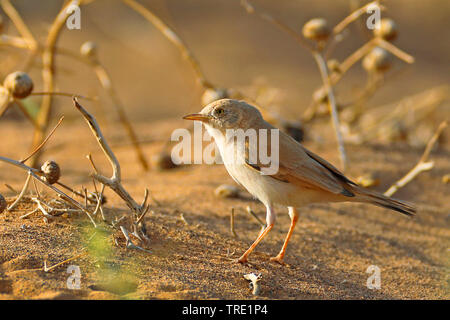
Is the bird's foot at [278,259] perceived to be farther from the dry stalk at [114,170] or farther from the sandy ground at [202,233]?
the dry stalk at [114,170]

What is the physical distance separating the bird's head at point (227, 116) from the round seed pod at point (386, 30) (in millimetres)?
2174

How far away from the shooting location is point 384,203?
416cm

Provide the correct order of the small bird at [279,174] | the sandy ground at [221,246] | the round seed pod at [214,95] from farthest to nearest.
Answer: the round seed pod at [214,95] → the small bird at [279,174] → the sandy ground at [221,246]

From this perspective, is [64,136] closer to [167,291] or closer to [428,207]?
[428,207]

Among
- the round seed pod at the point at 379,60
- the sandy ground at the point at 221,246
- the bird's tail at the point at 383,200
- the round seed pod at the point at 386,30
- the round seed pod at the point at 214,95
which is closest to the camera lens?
the sandy ground at the point at 221,246

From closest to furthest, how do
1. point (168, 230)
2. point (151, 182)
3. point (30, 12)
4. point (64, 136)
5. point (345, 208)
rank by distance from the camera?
1. point (168, 230)
2. point (345, 208)
3. point (151, 182)
4. point (64, 136)
5. point (30, 12)

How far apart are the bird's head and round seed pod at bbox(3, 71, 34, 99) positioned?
118cm

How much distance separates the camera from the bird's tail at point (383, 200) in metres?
4.11

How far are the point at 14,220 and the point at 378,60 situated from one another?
167 inches

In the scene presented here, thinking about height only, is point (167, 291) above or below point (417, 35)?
below

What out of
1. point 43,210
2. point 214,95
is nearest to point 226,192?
point 214,95

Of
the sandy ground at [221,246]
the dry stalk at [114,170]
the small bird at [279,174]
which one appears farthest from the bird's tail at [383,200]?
the dry stalk at [114,170]

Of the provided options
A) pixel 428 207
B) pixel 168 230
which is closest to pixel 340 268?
pixel 168 230

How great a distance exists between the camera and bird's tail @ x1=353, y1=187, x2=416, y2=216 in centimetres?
411
